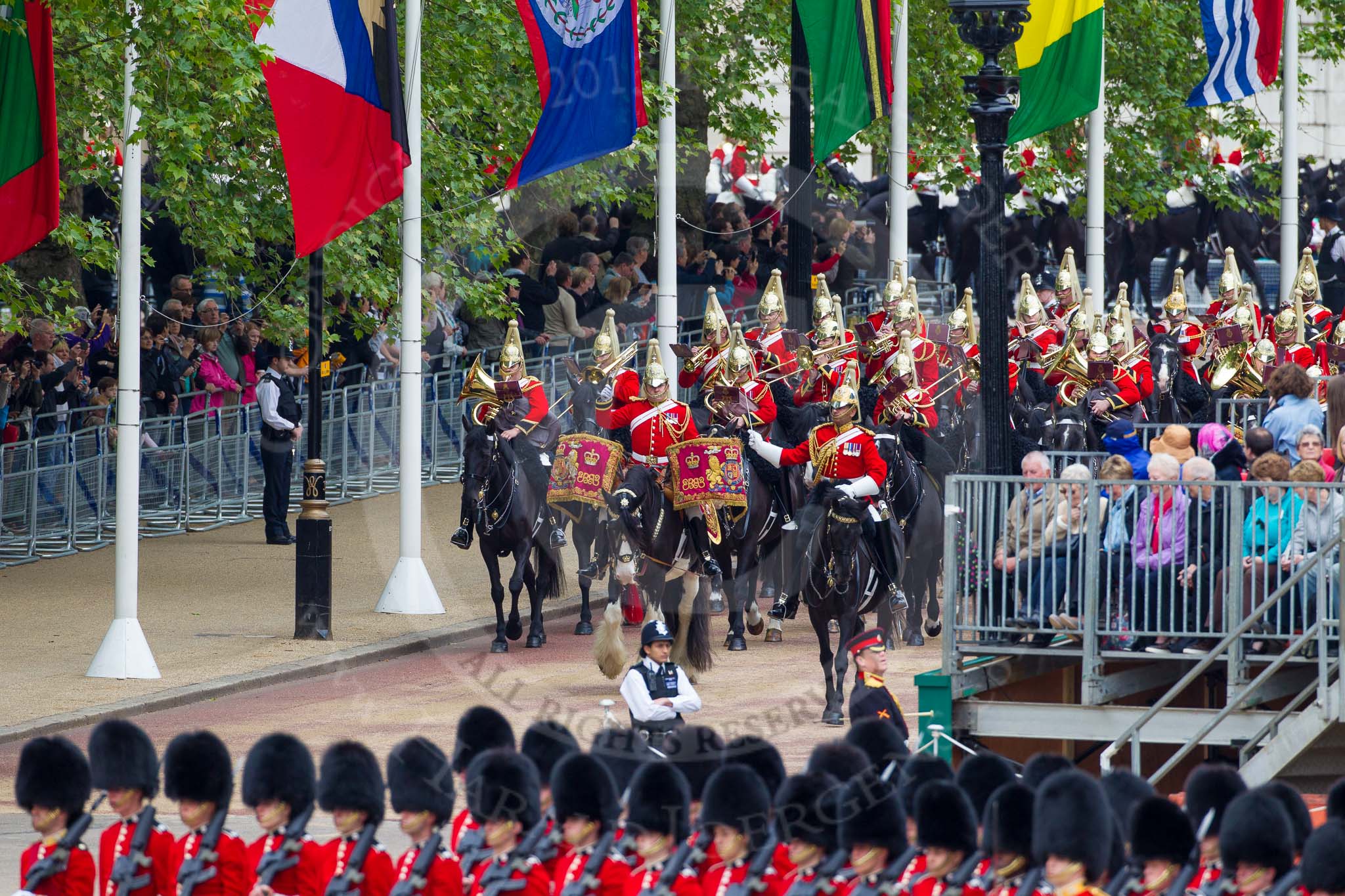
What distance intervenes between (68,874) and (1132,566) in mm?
6023

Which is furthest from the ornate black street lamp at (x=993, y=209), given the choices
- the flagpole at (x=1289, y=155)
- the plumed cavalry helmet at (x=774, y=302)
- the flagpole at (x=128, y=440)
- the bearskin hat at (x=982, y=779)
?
the flagpole at (x=1289, y=155)

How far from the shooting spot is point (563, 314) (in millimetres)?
25797

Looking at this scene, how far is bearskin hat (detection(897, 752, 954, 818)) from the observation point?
1010cm

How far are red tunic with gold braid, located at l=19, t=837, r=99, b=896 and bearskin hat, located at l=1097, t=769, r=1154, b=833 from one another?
4213 millimetres

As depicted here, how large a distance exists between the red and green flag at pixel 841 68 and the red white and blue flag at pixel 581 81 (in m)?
3.35

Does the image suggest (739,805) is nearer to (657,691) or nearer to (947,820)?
(947,820)

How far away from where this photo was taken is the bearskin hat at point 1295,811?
9.59 m

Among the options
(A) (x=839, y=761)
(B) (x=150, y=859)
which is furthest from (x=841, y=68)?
(B) (x=150, y=859)

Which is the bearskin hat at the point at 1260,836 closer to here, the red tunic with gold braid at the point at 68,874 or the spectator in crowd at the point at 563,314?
the red tunic with gold braid at the point at 68,874

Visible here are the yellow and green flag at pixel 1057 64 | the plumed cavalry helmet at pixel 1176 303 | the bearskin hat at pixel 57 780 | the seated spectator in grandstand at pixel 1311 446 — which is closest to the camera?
the bearskin hat at pixel 57 780

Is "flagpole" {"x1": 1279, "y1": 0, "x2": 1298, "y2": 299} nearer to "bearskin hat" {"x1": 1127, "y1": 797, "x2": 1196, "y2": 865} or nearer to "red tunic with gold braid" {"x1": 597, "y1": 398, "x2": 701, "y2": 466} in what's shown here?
"red tunic with gold braid" {"x1": 597, "y1": 398, "x2": 701, "y2": 466}

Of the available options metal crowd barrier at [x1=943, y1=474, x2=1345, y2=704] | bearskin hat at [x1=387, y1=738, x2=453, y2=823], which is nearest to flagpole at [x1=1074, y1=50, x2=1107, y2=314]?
metal crowd barrier at [x1=943, y1=474, x2=1345, y2=704]

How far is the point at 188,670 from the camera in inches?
692

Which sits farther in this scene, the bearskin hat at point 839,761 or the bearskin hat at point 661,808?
the bearskin hat at point 839,761
